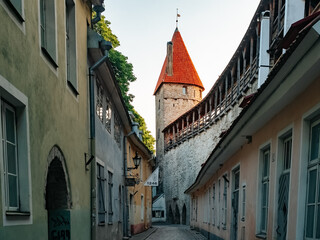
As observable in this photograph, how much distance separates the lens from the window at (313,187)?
184 inches

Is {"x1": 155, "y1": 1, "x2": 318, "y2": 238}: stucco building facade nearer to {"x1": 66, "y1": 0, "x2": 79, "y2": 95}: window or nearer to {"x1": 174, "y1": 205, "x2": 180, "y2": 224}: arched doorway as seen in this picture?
{"x1": 174, "y1": 205, "x2": 180, "y2": 224}: arched doorway

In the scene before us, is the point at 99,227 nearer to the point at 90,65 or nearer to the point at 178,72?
the point at 90,65

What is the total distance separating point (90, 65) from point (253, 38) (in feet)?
38.4

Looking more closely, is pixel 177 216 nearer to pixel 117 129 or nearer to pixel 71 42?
pixel 117 129

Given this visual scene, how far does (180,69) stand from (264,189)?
44829 mm

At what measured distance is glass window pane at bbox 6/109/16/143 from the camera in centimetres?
397

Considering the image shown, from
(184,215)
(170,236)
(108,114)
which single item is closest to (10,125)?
(108,114)

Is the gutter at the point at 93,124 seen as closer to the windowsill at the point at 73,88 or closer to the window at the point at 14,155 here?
the windowsill at the point at 73,88

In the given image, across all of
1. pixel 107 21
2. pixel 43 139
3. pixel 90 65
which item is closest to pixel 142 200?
pixel 107 21

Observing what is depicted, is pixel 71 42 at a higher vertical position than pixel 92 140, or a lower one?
higher

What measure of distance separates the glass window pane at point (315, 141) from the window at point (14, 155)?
3.58 m

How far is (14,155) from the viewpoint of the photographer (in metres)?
4.09

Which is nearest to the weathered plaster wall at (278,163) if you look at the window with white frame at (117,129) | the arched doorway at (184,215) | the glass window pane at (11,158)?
the glass window pane at (11,158)

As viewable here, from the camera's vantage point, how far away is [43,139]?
195 inches
